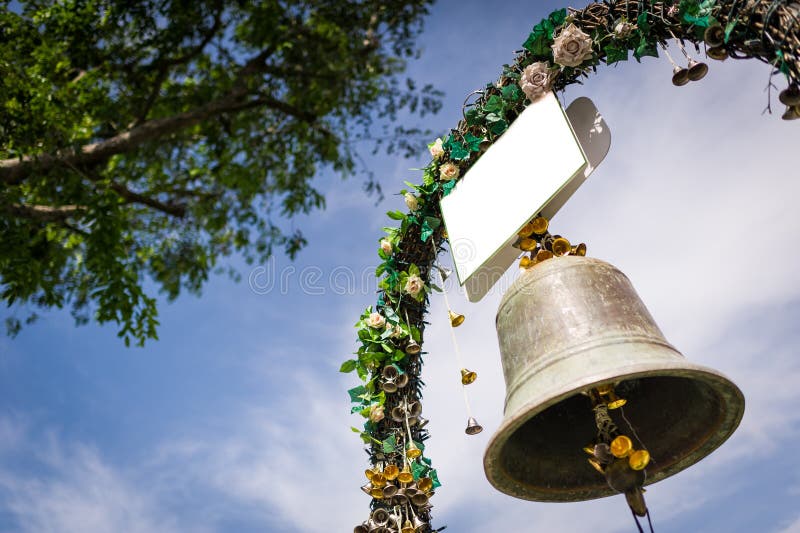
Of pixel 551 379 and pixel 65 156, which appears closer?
pixel 551 379

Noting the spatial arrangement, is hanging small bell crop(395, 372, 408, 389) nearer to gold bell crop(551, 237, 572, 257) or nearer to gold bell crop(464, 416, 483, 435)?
gold bell crop(464, 416, 483, 435)

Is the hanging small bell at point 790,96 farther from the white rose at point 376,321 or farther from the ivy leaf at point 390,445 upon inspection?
the ivy leaf at point 390,445

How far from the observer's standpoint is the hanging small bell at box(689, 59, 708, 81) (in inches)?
87.6

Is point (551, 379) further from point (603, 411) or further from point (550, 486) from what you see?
point (550, 486)

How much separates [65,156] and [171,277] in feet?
9.97

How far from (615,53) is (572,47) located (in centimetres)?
21

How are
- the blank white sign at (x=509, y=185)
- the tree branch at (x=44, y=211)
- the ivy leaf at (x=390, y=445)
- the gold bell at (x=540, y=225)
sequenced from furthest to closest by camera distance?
the tree branch at (x=44, y=211)
the ivy leaf at (x=390, y=445)
the gold bell at (x=540, y=225)
the blank white sign at (x=509, y=185)

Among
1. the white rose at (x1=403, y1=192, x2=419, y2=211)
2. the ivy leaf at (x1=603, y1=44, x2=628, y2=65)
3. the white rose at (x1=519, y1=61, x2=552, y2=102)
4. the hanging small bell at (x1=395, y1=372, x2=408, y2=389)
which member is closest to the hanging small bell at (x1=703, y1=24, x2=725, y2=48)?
the ivy leaf at (x1=603, y1=44, x2=628, y2=65)

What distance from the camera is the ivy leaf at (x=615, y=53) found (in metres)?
2.57

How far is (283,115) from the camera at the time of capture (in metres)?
7.56

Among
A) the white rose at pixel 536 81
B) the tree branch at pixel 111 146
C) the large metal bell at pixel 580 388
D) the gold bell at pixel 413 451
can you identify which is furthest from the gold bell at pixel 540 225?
the tree branch at pixel 111 146

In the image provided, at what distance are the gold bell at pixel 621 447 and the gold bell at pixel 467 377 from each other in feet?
3.44

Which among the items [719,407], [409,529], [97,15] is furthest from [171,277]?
[719,407]

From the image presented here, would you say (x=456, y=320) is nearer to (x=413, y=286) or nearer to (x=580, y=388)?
(x=413, y=286)
